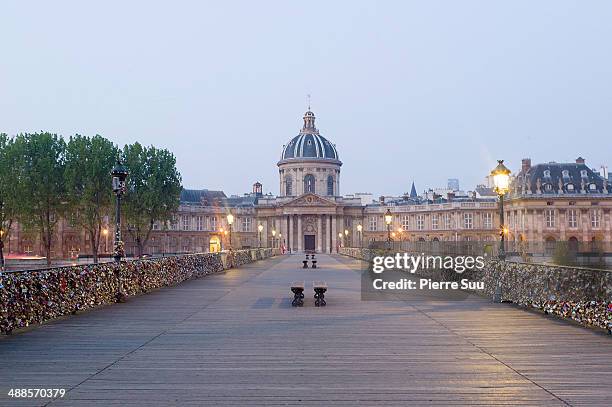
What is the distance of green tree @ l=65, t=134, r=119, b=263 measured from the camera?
201 feet

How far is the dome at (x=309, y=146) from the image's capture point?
14150cm

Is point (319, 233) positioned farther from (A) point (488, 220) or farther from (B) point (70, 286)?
(B) point (70, 286)

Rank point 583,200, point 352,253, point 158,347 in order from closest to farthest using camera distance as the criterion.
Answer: point 158,347, point 352,253, point 583,200

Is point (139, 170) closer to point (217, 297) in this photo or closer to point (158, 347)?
point (217, 297)

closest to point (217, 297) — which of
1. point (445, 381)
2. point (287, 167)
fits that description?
point (445, 381)

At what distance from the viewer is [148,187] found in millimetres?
67062

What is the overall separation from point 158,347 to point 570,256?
25.1 metres

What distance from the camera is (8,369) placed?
1028cm

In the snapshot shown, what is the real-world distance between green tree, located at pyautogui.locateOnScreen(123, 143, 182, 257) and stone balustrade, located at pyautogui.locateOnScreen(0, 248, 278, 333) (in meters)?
37.1

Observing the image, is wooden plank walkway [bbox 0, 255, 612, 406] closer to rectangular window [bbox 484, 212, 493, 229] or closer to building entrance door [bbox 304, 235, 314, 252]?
rectangular window [bbox 484, 212, 493, 229]

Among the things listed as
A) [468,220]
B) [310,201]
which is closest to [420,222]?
[468,220]

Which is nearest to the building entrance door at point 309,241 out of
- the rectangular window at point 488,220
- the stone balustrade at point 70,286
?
the rectangular window at point 488,220

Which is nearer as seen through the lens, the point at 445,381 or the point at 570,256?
the point at 445,381

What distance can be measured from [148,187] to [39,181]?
10701 millimetres
